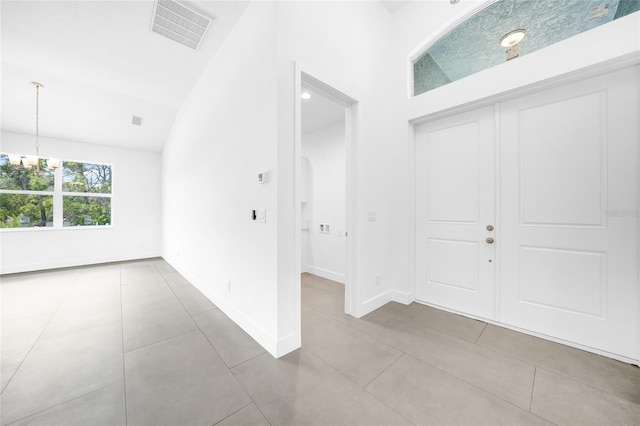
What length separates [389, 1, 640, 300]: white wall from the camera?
5.89 ft

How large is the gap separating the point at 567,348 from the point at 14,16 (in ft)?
20.2

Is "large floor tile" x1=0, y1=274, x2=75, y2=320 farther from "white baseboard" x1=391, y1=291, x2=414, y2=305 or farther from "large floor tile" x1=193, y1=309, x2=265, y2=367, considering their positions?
"white baseboard" x1=391, y1=291, x2=414, y2=305

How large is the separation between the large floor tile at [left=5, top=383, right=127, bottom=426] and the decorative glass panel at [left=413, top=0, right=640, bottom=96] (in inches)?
154

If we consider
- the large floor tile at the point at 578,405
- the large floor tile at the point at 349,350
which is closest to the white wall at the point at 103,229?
the large floor tile at the point at 349,350

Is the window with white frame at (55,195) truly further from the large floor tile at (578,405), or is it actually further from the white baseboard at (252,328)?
the large floor tile at (578,405)

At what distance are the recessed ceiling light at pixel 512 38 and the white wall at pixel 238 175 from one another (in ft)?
7.39

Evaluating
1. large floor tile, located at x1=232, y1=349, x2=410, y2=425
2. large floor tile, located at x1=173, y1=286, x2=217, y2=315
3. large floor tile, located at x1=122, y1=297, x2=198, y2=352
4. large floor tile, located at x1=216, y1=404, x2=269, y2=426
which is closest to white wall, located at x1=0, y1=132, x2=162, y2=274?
large floor tile, located at x1=173, y1=286, x2=217, y2=315

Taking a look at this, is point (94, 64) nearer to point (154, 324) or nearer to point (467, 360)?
point (154, 324)

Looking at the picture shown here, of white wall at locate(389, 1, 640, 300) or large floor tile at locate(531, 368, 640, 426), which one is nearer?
large floor tile at locate(531, 368, 640, 426)

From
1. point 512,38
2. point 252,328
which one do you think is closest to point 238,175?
point 252,328

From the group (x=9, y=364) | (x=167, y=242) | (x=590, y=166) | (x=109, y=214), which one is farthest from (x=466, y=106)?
(x=109, y=214)

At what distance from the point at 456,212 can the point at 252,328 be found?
248cm

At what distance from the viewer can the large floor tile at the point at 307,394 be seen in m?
1.31

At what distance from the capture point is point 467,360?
5.98 ft
